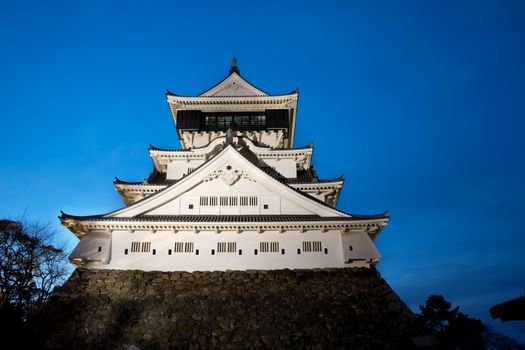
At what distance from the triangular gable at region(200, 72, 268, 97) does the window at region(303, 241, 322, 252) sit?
46.2 ft

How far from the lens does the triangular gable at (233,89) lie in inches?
1030

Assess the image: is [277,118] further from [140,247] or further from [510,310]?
[510,310]

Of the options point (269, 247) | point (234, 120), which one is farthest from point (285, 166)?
point (269, 247)

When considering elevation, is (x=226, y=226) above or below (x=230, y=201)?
below

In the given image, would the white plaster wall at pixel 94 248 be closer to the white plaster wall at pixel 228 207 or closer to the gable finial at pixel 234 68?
the white plaster wall at pixel 228 207

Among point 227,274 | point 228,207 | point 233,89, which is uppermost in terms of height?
point 233,89

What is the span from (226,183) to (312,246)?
17.9ft

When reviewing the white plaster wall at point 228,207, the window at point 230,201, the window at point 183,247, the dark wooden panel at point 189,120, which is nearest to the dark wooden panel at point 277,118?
the dark wooden panel at point 189,120

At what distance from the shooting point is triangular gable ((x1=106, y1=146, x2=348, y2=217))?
52.9 feet

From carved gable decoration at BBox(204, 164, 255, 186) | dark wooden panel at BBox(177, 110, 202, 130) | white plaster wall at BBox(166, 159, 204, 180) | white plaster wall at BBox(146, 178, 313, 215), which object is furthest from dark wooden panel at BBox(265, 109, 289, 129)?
white plaster wall at BBox(146, 178, 313, 215)

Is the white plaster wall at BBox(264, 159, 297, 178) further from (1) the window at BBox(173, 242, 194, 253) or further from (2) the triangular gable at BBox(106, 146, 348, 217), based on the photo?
(1) the window at BBox(173, 242, 194, 253)

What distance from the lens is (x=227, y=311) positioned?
1327cm

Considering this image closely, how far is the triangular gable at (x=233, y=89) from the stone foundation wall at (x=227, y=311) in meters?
15.7

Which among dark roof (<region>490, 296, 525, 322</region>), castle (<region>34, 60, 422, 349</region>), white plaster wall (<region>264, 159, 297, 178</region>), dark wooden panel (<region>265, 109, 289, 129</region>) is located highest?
dark wooden panel (<region>265, 109, 289, 129</region>)
